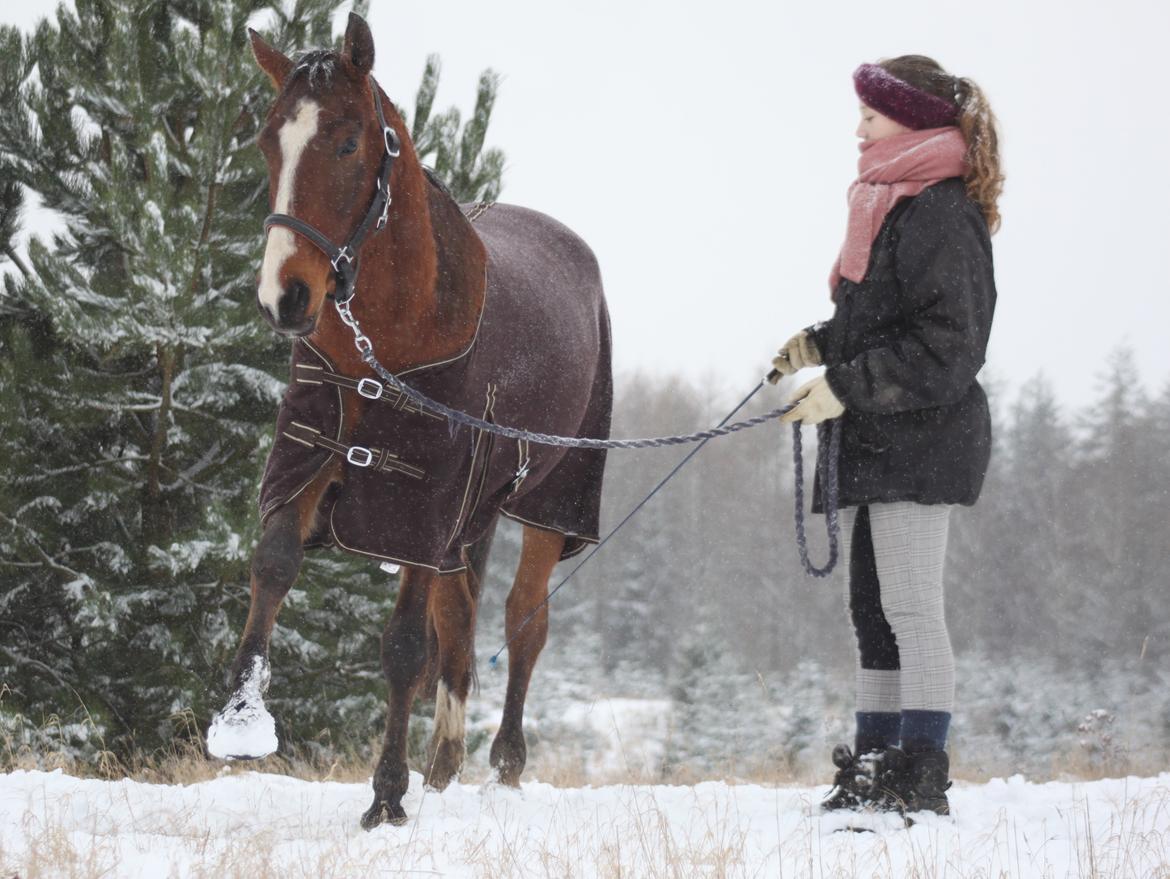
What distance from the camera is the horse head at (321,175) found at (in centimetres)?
294

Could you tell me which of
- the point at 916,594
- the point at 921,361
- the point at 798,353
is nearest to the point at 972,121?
the point at 921,361

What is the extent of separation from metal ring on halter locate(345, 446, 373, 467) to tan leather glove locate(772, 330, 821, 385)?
50.0 inches

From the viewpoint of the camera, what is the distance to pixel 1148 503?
3750 centimetres

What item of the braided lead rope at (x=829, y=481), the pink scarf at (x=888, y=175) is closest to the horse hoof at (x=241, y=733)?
the braided lead rope at (x=829, y=481)

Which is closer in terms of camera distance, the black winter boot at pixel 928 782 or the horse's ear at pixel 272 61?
the black winter boot at pixel 928 782

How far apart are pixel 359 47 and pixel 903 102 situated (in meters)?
1.56

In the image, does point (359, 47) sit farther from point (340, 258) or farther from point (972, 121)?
point (972, 121)

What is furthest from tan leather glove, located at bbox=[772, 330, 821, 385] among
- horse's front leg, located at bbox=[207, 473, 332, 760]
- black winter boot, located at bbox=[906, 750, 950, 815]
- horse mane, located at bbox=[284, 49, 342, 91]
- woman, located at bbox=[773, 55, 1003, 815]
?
horse mane, located at bbox=[284, 49, 342, 91]

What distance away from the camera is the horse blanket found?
3457 mm

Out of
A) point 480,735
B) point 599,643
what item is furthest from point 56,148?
point 599,643

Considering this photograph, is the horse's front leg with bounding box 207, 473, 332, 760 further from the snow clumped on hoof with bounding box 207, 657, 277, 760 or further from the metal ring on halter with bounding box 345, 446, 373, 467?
the metal ring on halter with bounding box 345, 446, 373, 467

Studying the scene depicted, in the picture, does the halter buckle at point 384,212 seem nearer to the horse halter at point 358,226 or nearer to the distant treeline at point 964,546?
the horse halter at point 358,226

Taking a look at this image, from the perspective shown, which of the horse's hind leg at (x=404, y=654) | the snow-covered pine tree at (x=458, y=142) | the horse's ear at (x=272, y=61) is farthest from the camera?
the snow-covered pine tree at (x=458, y=142)

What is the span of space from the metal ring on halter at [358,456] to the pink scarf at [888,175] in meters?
1.52
